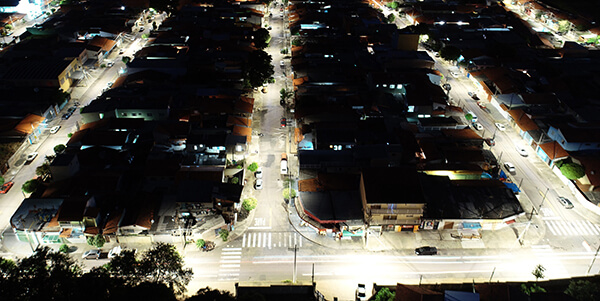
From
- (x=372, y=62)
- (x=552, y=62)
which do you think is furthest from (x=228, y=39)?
(x=552, y=62)

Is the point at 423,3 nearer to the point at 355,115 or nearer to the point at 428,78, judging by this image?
the point at 428,78

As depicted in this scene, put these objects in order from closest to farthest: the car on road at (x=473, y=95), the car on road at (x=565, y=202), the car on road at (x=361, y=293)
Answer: the car on road at (x=361, y=293) < the car on road at (x=565, y=202) < the car on road at (x=473, y=95)

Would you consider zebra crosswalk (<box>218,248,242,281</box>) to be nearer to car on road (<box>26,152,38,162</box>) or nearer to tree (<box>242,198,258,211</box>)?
tree (<box>242,198,258,211</box>)

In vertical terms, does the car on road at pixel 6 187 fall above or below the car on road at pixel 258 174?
below

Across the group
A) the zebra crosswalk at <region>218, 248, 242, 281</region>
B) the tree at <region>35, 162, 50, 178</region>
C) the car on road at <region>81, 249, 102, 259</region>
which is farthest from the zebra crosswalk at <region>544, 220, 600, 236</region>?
the tree at <region>35, 162, 50, 178</region>

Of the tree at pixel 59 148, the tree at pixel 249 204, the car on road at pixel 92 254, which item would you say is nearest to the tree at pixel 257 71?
the tree at pixel 249 204

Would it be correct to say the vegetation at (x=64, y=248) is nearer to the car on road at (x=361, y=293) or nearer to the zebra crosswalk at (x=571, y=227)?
the car on road at (x=361, y=293)

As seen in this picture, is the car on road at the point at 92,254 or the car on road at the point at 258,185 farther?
the car on road at the point at 258,185
